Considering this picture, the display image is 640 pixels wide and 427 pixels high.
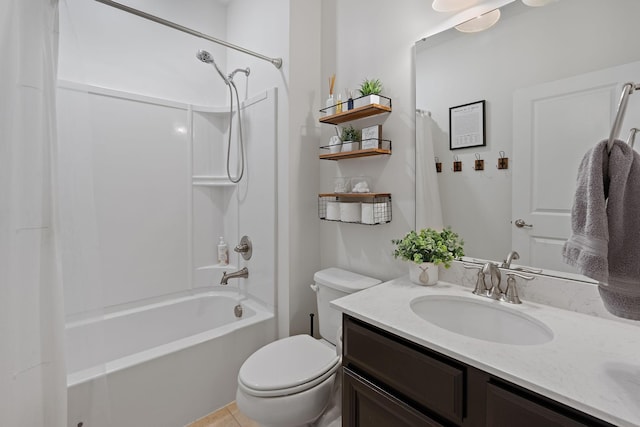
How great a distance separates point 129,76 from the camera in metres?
2.16

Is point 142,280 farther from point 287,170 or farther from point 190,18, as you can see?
point 190,18

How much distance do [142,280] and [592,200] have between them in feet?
8.28

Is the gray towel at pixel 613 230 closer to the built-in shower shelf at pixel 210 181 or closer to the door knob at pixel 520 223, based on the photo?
the door knob at pixel 520 223

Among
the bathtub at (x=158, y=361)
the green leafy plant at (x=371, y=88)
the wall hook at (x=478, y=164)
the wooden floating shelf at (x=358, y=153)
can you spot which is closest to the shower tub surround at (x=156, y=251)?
the bathtub at (x=158, y=361)

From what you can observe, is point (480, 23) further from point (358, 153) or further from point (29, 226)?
point (29, 226)

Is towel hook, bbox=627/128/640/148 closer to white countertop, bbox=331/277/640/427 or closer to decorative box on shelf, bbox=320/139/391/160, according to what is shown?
white countertop, bbox=331/277/640/427

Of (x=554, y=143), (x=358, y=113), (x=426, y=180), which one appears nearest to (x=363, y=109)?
(x=358, y=113)

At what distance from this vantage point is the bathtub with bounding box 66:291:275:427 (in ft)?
4.04

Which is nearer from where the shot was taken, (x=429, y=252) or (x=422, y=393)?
(x=422, y=393)

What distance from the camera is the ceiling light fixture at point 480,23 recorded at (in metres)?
1.22

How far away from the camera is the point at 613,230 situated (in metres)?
0.68

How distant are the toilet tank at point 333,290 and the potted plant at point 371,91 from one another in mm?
946

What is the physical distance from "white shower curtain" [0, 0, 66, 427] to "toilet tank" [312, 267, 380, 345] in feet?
3.73

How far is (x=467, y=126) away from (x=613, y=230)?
30.0 inches
